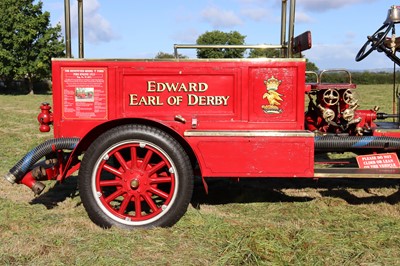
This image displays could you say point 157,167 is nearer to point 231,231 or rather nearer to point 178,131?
point 178,131

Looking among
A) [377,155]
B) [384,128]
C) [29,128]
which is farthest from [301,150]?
[29,128]

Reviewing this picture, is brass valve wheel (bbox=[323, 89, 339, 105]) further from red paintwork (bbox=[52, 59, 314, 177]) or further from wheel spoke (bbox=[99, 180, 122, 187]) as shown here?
wheel spoke (bbox=[99, 180, 122, 187])

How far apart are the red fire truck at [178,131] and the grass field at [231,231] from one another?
32 centimetres

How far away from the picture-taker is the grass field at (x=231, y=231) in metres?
3.08

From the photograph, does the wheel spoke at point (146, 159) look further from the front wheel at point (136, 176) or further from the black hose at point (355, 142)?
the black hose at point (355, 142)

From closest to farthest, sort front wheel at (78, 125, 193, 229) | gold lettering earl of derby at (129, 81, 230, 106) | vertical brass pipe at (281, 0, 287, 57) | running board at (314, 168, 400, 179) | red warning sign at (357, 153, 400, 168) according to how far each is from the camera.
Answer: front wheel at (78, 125, 193, 229) < running board at (314, 168, 400, 179) < gold lettering earl of derby at (129, 81, 230, 106) < red warning sign at (357, 153, 400, 168) < vertical brass pipe at (281, 0, 287, 57)

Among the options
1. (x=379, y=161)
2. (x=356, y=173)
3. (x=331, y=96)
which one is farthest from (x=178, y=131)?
(x=379, y=161)

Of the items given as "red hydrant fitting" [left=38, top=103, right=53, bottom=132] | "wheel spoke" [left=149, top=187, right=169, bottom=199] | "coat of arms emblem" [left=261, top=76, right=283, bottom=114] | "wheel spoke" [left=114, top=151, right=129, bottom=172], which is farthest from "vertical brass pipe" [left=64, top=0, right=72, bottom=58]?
"coat of arms emblem" [left=261, top=76, right=283, bottom=114]

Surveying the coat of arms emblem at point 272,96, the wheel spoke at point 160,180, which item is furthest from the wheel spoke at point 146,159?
the coat of arms emblem at point 272,96

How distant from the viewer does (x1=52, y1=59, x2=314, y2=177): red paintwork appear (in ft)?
12.1

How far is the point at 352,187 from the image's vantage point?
5.23 m

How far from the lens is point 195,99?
12.6ft

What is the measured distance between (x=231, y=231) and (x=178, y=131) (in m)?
0.96

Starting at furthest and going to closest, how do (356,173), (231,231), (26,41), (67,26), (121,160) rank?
(26,41)
(67,26)
(356,173)
(121,160)
(231,231)
